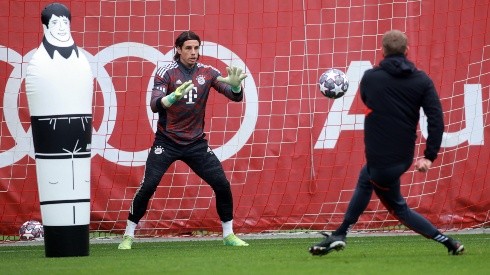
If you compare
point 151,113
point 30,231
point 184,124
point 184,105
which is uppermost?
point 184,105

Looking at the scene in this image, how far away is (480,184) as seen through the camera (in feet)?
46.4

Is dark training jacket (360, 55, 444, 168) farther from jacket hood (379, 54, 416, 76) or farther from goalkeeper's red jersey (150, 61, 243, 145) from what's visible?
goalkeeper's red jersey (150, 61, 243, 145)

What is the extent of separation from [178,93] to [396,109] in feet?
7.86

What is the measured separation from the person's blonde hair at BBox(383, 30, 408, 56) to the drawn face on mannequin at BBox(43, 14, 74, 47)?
9.38ft

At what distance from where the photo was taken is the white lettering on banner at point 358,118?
13922 millimetres

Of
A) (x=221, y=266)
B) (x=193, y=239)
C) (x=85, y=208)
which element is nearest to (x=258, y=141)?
(x=193, y=239)

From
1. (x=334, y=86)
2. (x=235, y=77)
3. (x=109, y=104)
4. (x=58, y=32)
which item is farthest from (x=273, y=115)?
(x=58, y=32)

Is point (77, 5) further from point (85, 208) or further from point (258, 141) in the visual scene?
point (85, 208)

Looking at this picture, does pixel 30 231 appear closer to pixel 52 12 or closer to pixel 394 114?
pixel 52 12

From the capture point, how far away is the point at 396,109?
952 cm

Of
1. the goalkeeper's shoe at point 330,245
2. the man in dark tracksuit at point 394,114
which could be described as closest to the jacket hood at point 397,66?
the man in dark tracksuit at point 394,114

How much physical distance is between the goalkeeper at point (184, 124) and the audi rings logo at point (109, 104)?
73.2 inches

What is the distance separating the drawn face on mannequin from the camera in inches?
413

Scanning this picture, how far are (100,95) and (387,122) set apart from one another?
5.10 meters
